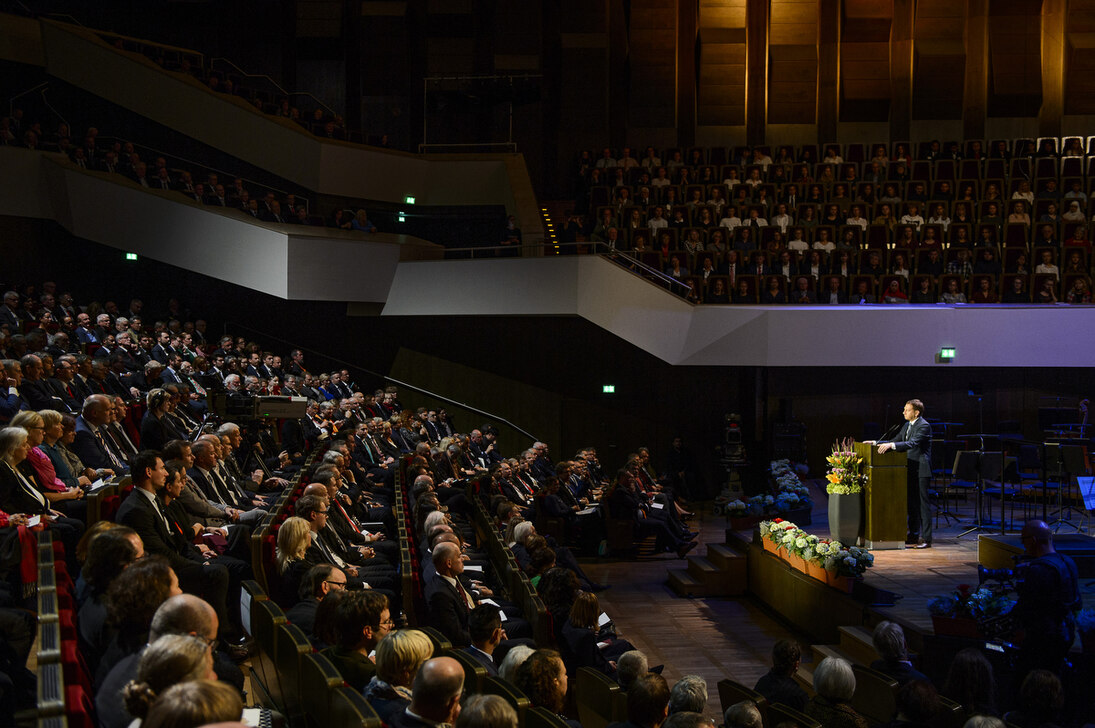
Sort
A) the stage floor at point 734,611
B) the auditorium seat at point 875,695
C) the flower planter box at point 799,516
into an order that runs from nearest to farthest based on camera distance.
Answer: the auditorium seat at point 875,695 < the stage floor at point 734,611 < the flower planter box at point 799,516

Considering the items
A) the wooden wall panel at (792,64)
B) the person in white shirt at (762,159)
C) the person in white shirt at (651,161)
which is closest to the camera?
the person in white shirt at (762,159)

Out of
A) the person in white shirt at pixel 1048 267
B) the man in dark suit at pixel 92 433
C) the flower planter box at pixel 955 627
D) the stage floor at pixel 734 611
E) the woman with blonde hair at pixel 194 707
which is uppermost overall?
the person in white shirt at pixel 1048 267

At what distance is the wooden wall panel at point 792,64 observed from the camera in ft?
48.2

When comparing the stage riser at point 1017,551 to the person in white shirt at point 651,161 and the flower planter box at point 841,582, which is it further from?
the person in white shirt at point 651,161

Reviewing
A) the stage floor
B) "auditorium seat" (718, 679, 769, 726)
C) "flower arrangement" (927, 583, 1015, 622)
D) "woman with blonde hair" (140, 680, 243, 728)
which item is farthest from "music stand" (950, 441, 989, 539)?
"woman with blonde hair" (140, 680, 243, 728)

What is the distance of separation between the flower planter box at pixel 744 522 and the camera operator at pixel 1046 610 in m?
4.15

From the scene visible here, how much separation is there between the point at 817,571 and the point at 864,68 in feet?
34.0

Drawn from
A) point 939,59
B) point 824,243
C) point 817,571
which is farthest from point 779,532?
point 939,59

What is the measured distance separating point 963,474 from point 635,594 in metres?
2.56

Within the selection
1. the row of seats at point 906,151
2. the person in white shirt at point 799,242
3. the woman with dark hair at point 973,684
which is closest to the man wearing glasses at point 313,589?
the woman with dark hair at point 973,684

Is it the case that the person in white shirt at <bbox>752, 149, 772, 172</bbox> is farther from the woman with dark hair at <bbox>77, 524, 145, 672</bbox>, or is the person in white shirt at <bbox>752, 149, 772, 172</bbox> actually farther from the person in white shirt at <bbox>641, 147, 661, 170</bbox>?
the woman with dark hair at <bbox>77, 524, 145, 672</bbox>

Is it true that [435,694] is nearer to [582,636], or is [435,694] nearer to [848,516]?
[582,636]

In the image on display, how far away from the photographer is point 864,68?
48.3 feet

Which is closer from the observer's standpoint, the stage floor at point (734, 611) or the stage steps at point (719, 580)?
the stage floor at point (734, 611)
